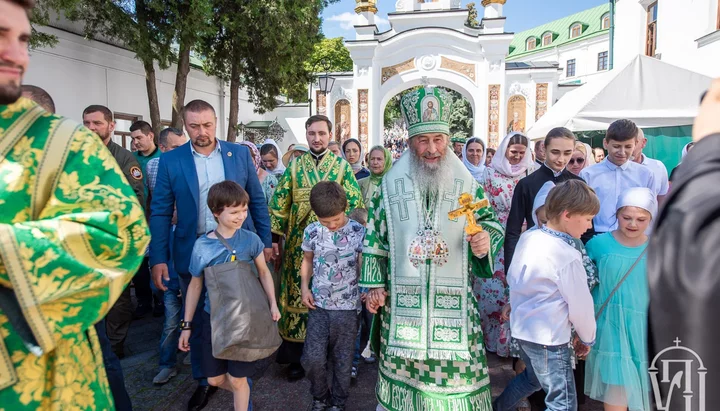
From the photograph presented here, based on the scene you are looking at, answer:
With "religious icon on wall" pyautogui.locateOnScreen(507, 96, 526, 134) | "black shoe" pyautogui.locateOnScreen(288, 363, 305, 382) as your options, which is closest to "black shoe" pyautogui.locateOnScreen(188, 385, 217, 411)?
"black shoe" pyautogui.locateOnScreen(288, 363, 305, 382)

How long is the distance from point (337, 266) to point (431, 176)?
0.92 m

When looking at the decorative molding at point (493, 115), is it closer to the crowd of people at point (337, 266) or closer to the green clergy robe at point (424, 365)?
the crowd of people at point (337, 266)

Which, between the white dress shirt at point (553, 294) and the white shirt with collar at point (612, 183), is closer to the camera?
the white dress shirt at point (553, 294)

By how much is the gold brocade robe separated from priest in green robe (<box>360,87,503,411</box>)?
4.78ft

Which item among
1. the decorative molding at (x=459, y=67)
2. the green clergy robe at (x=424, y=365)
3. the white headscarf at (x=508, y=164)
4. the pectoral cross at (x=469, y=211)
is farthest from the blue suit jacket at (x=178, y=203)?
the decorative molding at (x=459, y=67)

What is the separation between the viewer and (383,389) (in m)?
2.51

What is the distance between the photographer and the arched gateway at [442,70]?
1888 cm

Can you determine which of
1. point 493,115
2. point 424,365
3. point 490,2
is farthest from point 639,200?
point 490,2

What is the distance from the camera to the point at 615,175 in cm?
366

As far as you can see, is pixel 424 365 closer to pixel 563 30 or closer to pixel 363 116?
pixel 363 116

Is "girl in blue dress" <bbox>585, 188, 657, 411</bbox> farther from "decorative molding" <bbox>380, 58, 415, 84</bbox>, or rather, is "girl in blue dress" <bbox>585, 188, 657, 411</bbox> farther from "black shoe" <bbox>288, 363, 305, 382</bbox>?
"decorative molding" <bbox>380, 58, 415, 84</bbox>

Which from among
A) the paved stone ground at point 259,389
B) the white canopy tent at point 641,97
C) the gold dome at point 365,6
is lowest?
the paved stone ground at point 259,389

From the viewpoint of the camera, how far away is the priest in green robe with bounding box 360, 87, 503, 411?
2346mm

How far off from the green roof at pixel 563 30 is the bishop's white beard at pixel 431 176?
44.8m
